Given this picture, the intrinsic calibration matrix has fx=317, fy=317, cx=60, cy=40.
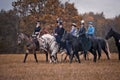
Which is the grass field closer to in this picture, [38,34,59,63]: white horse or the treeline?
[38,34,59,63]: white horse

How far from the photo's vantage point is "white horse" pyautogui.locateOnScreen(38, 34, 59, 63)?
65.7 feet

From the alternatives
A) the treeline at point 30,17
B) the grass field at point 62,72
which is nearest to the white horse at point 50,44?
the grass field at point 62,72

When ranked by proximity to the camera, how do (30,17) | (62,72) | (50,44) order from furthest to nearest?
1. (30,17)
2. (50,44)
3. (62,72)

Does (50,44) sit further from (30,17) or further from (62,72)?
(30,17)

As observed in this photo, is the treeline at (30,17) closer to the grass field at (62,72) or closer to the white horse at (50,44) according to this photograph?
the white horse at (50,44)

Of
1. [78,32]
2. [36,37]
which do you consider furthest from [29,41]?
[78,32]

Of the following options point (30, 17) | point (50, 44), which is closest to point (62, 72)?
point (50, 44)

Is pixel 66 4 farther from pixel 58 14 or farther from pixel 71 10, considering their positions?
pixel 58 14

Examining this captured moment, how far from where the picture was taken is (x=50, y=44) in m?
20.2

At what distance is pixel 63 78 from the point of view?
11086 millimetres

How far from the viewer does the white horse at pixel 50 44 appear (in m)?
20.0

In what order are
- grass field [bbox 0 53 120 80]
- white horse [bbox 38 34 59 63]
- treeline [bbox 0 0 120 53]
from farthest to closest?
treeline [bbox 0 0 120 53]
white horse [bbox 38 34 59 63]
grass field [bbox 0 53 120 80]

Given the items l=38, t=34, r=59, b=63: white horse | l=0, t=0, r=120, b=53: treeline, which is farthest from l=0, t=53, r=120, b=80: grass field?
l=0, t=0, r=120, b=53: treeline

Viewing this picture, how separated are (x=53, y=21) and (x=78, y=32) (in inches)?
986
